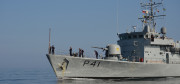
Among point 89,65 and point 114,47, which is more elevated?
point 114,47

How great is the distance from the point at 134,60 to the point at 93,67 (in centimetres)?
502

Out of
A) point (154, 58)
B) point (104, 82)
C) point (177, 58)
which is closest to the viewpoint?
point (104, 82)

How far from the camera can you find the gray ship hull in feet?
85.3

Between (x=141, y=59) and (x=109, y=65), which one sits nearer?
(x=109, y=65)

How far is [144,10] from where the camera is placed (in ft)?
109

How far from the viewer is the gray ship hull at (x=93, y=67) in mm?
26000

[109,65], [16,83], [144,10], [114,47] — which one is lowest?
[16,83]

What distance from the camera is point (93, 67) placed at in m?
26.4

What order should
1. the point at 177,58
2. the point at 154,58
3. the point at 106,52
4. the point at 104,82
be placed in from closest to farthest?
the point at 104,82 < the point at 106,52 < the point at 154,58 < the point at 177,58

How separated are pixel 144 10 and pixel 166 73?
27.2 feet

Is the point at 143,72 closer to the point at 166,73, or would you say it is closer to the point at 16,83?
the point at 166,73

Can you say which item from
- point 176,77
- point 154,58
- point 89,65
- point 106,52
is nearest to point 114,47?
point 106,52

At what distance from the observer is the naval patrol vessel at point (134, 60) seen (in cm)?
2617

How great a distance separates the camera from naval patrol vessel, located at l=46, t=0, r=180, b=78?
26.2 metres
